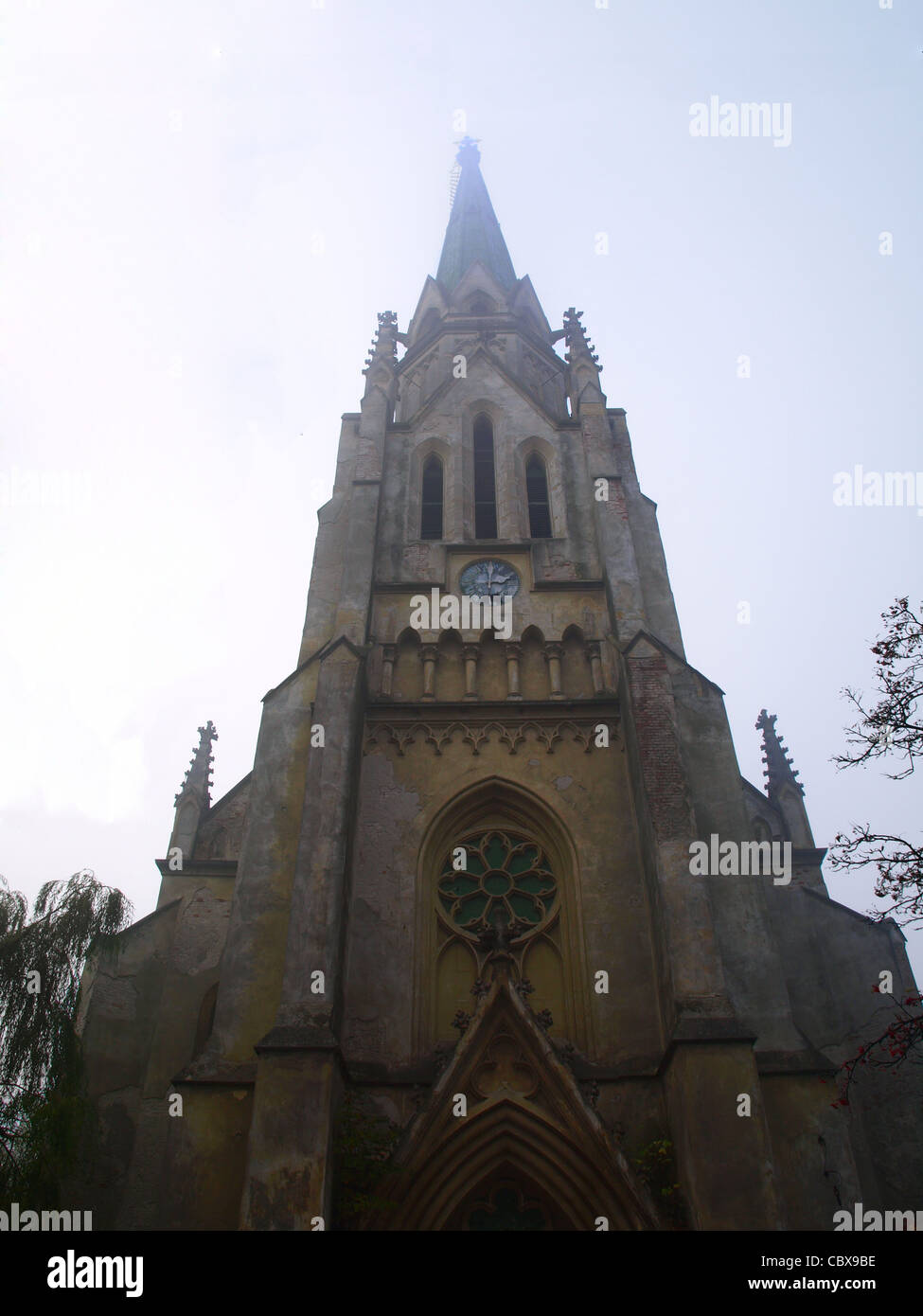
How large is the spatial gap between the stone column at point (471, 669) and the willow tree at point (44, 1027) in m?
6.22

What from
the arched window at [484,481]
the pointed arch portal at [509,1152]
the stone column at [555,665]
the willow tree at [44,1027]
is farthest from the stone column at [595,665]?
the willow tree at [44,1027]

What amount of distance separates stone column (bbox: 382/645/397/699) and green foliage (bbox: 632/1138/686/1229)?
301 inches

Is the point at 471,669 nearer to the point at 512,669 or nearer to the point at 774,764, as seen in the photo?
the point at 512,669

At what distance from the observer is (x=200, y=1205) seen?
35.3 ft

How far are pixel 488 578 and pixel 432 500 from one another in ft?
10.1

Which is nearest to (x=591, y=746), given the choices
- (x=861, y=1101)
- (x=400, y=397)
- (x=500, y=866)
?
(x=500, y=866)

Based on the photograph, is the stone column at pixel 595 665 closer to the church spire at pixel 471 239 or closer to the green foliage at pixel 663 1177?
the green foliage at pixel 663 1177

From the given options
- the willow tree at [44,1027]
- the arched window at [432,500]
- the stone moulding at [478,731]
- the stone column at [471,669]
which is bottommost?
the willow tree at [44,1027]

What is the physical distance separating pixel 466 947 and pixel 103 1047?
19.4ft

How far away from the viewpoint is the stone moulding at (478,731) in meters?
15.2

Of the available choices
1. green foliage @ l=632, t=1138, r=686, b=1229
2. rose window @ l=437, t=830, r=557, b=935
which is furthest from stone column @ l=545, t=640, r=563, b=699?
green foliage @ l=632, t=1138, r=686, b=1229

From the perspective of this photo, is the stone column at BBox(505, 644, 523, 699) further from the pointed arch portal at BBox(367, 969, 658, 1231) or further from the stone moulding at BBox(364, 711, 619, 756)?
the pointed arch portal at BBox(367, 969, 658, 1231)

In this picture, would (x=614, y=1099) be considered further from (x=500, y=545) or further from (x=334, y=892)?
(x=500, y=545)

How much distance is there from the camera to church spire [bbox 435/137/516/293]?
31.0m
